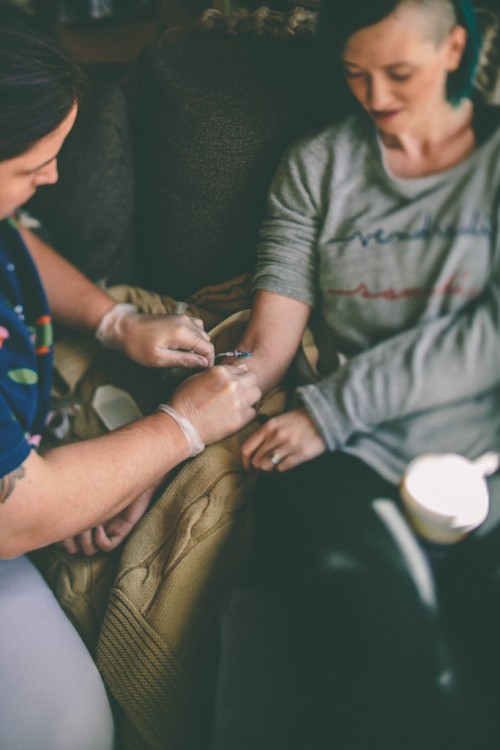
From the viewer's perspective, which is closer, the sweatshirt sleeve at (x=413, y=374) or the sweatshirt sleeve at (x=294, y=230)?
the sweatshirt sleeve at (x=413, y=374)

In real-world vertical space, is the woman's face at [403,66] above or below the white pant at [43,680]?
above

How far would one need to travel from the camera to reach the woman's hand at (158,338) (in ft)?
2.92

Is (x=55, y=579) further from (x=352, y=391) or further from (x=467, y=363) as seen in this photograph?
(x=467, y=363)

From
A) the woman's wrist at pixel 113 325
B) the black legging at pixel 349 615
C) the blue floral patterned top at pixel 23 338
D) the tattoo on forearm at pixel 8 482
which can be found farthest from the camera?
the woman's wrist at pixel 113 325

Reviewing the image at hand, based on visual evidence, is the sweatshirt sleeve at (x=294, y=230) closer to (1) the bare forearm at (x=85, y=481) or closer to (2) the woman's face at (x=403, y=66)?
(2) the woman's face at (x=403, y=66)

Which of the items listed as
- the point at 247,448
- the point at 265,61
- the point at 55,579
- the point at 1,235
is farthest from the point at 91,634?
the point at 265,61

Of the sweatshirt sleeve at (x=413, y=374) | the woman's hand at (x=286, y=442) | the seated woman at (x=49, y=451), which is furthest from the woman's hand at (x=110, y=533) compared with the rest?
the sweatshirt sleeve at (x=413, y=374)

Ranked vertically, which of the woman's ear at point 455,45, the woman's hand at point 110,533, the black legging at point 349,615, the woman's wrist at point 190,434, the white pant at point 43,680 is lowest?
the white pant at point 43,680

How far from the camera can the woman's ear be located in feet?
1.94

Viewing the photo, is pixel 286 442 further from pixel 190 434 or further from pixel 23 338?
pixel 23 338

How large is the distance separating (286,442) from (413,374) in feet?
0.64

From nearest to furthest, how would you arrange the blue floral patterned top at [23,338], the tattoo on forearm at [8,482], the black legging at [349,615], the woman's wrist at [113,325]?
the black legging at [349,615] → the tattoo on forearm at [8,482] → the blue floral patterned top at [23,338] → the woman's wrist at [113,325]

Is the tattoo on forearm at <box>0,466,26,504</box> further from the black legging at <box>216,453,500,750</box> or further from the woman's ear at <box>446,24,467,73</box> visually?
the woman's ear at <box>446,24,467,73</box>

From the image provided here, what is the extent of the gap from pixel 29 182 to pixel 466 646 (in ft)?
2.52
